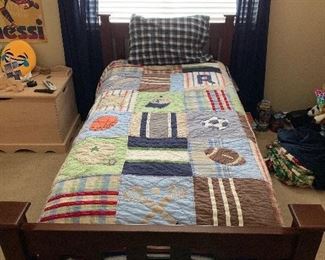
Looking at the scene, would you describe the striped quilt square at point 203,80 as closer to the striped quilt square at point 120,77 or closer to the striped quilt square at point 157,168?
the striped quilt square at point 120,77

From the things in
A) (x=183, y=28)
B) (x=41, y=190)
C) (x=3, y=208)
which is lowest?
(x=41, y=190)

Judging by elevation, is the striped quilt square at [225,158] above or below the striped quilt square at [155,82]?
below

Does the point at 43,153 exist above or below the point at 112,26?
below

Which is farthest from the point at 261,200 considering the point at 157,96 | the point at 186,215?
the point at 157,96

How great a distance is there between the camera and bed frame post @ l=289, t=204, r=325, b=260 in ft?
2.90

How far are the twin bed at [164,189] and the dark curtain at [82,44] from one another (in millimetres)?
502

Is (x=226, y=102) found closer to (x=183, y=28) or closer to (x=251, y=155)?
(x=251, y=155)

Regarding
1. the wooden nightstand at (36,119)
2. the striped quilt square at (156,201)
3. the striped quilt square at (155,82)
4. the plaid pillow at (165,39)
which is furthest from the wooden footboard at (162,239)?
the plaid pillow at (165,39)

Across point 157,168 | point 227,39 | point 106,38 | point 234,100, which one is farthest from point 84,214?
point 227,39

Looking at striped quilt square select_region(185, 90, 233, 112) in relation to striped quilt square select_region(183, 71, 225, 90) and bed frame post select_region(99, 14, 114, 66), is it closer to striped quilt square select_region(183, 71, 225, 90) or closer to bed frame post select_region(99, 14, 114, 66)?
striped quilt square select_region(183, 71, 225, 90)

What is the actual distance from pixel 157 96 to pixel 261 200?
1043 mm

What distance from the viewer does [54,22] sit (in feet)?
8.99

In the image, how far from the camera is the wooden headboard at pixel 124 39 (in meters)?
2.70

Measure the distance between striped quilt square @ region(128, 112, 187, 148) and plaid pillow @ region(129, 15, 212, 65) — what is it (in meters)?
0.85
